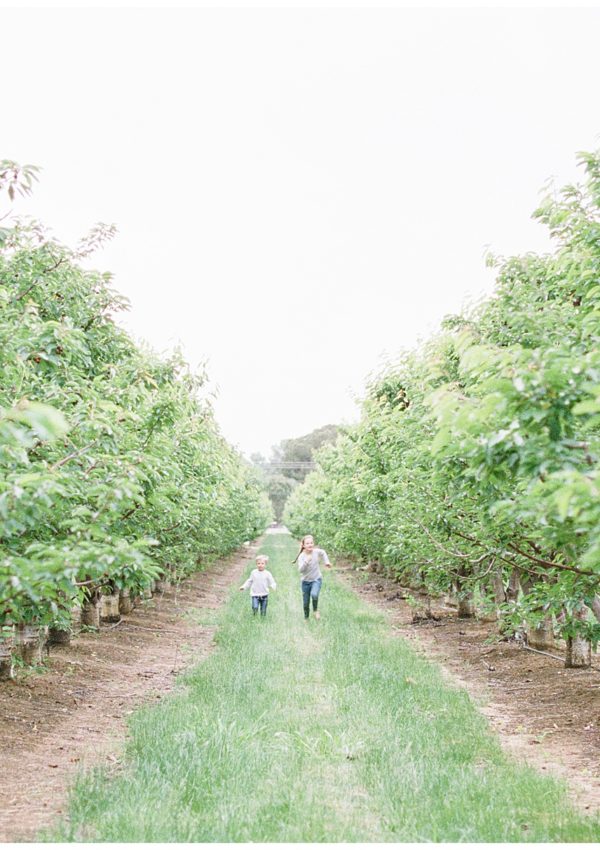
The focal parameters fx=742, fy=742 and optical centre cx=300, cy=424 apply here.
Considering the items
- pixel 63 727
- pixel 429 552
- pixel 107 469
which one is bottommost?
pixel 63 727

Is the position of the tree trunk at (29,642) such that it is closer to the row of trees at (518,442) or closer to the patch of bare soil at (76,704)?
the patch of bare soil at (76,704)

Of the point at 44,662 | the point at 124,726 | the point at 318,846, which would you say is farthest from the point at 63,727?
the point at 318,846

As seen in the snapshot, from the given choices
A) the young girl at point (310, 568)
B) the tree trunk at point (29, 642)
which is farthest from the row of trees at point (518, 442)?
the tree trunk at point (29, 642)

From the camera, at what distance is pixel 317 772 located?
19.8 feet

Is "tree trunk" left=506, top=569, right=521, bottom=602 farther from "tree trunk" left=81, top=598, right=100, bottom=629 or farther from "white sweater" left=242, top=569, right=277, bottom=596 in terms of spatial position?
"tree trunk" left=81, top=598, right=100, bottom=629

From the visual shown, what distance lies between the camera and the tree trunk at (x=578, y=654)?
10.3m

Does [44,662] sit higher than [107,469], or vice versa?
[107,469]

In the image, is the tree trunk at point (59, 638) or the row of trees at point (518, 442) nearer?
the row of trees at point (518, 442)

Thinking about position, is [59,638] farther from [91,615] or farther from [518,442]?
[518,442]

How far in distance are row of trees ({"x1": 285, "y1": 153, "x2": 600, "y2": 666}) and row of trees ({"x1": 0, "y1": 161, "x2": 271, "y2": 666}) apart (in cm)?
226

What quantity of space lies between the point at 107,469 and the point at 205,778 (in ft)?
8.28

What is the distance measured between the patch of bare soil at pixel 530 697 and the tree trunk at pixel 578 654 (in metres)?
0.17

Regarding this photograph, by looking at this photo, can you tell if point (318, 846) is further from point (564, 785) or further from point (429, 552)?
point (429, 552)

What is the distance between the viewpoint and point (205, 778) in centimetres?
578
